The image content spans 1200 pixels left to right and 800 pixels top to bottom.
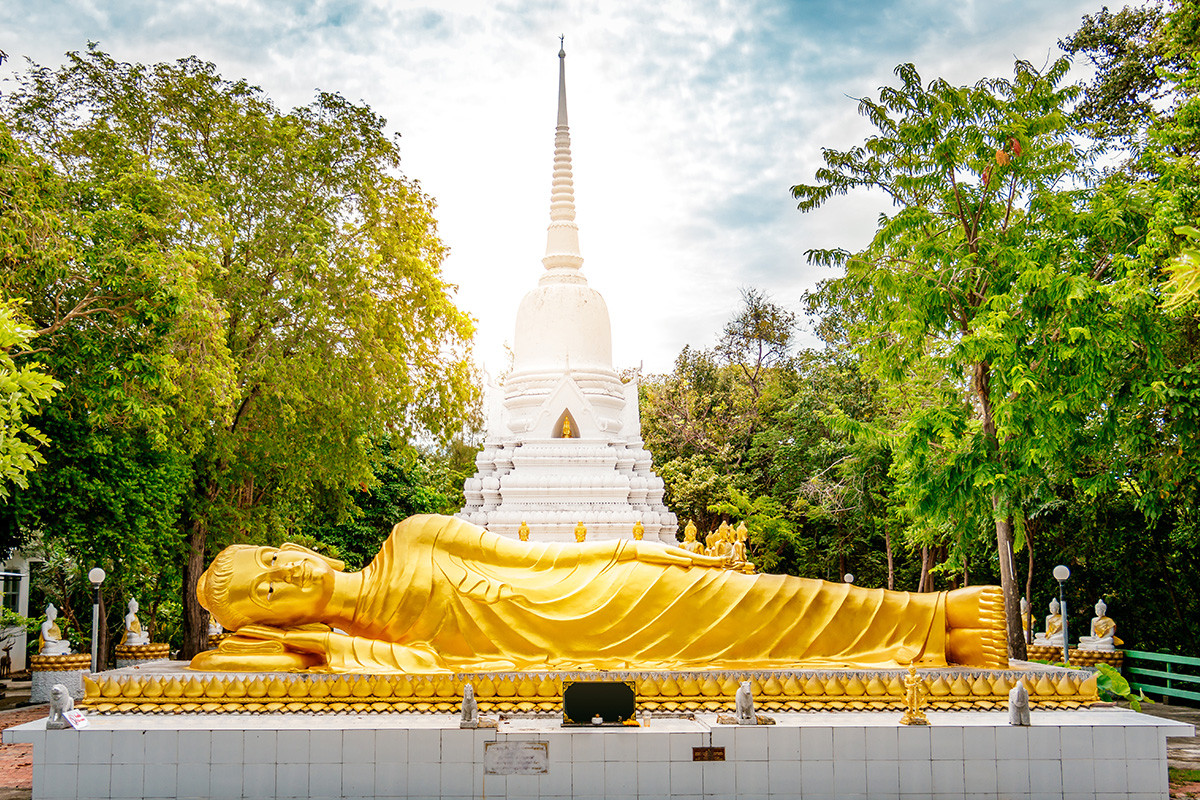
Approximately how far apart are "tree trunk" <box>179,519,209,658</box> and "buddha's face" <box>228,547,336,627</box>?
1103 cm

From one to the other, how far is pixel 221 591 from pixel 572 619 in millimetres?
3354

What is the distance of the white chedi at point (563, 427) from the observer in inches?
788

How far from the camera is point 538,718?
28.0ft

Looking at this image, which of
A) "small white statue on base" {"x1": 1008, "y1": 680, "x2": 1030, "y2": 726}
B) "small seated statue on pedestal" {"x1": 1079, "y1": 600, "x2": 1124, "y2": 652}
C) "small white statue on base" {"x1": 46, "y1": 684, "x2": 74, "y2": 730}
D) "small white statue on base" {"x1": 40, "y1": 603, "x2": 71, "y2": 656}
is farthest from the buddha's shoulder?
"small seated statue on pedestal" {"x1": 1079, "y1": 600, "x2": 1124, "y2": 652}

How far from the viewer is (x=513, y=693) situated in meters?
8.78

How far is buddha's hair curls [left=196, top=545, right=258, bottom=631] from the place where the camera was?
31.0 feet

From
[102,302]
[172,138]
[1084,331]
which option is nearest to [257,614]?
[102,302]

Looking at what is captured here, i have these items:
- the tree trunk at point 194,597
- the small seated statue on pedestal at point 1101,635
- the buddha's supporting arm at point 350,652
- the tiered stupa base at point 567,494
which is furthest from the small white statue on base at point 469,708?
the small seated statue on pedestal at point 1101,635

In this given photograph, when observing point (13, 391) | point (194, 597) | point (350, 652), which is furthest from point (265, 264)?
point (350, 652)

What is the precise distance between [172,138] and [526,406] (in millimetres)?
9464

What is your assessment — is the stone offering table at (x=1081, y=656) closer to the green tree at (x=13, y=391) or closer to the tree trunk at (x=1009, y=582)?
the tree trunk at (x=1009, y=582)

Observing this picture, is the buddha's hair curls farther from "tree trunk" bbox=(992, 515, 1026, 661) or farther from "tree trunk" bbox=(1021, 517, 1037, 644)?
"tree trunk" bbox=(1021, 517, 1037, 644)

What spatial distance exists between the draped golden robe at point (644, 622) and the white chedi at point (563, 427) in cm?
754

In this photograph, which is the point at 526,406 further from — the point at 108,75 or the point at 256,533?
the point at 108,75
